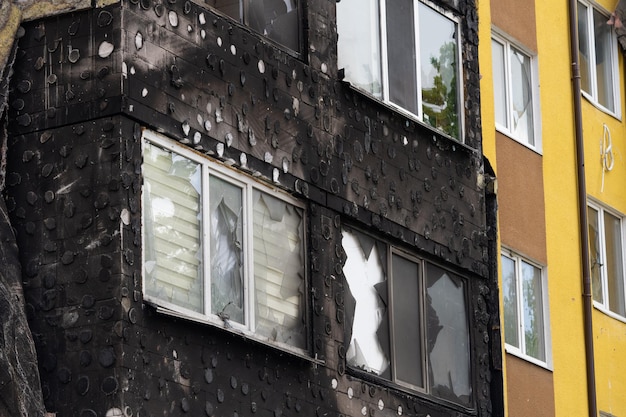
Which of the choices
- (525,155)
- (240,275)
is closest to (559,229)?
(525,155)

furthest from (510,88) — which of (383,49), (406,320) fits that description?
(406,320)

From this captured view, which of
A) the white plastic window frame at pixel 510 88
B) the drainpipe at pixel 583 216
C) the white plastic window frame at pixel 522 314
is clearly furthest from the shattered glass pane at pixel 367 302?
the drainpipe at pixel 583 216

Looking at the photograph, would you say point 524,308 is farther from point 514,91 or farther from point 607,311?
point 514,91

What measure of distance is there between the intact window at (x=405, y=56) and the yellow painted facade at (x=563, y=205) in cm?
277

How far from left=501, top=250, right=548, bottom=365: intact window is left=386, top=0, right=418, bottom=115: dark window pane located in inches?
185

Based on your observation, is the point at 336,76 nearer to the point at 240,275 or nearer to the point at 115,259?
the point at 240,275

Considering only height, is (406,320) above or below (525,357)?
below

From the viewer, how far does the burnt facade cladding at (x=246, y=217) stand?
13250mm

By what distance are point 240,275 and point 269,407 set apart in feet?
3.89

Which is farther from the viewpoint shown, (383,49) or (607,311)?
(607,311)

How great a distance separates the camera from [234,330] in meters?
14.2

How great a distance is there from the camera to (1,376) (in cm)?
1278

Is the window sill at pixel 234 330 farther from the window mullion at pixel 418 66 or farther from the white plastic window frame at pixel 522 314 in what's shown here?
the white plastic window frame at pixel 522 314

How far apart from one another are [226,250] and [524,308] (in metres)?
8.46
